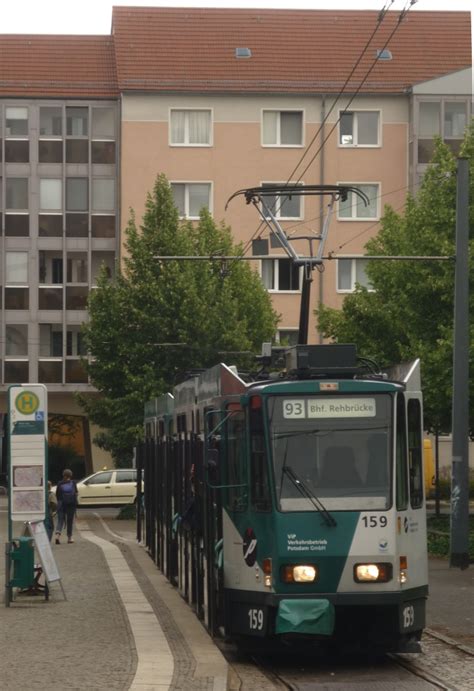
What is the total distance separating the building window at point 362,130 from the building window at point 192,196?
5888 mm

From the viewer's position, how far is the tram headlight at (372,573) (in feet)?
42.3


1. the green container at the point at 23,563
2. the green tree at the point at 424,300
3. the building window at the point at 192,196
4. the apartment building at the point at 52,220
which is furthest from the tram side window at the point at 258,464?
the building window at the point at 192,196

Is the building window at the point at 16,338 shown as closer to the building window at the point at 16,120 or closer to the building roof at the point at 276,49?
the building window at the point at 16,120

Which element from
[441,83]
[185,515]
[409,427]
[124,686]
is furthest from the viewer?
[441,83]

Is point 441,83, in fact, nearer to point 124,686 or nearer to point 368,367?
point 368,367

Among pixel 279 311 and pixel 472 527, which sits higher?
pixel 279 311

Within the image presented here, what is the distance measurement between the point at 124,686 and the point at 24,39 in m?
57.4

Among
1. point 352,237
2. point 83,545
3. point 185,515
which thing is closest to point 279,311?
point 352,237

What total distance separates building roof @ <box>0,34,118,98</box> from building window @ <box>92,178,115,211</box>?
11.7ft

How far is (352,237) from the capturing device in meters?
62.0

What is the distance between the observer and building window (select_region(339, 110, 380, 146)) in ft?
204

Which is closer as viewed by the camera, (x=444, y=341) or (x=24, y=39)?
(x=444, y=341)

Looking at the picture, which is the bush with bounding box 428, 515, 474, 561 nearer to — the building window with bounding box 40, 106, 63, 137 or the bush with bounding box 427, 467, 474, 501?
the bush with bounding box 427, 467, 474, 501

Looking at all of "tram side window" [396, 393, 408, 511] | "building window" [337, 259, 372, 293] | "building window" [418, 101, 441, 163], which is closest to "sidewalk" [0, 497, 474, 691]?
"tram side window" [396, 393, 408, 511]
